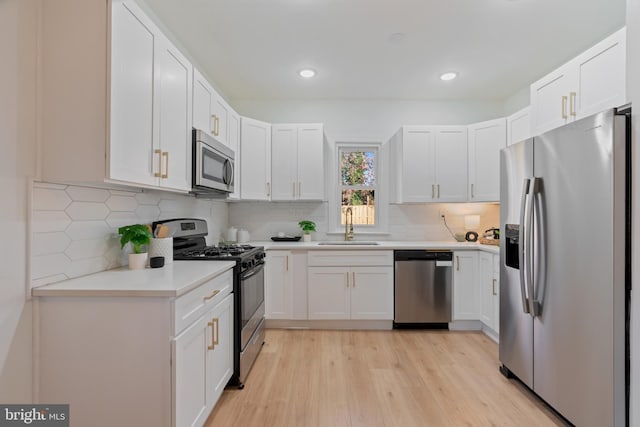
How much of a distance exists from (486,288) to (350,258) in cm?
143

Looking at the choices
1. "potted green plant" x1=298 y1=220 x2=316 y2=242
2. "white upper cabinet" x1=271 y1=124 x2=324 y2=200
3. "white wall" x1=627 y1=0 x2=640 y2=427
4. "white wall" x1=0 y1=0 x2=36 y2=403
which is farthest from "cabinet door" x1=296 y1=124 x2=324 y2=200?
"white wall" x1=627 y1=0 x2=640 y2=427

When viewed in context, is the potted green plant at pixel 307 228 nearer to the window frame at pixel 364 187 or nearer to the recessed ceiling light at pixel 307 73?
the window frame at pixel 364 187

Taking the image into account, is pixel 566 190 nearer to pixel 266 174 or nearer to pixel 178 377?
pixel 178 377

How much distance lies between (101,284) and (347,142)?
10.5 feet

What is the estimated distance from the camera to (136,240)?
1.87 metres

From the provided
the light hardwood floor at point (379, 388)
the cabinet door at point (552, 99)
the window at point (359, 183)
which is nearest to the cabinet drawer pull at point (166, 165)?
the light hardwood floor at point (379, 388)

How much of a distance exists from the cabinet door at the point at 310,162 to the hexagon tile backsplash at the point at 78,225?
5.68 ft

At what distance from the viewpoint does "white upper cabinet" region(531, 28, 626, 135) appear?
181 centimetres

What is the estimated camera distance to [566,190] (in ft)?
5.70

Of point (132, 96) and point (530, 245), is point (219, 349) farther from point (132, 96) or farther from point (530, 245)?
point (530, 245)

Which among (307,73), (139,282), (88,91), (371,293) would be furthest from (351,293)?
(88,91)

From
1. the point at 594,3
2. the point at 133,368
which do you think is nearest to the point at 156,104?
the point at 133,368

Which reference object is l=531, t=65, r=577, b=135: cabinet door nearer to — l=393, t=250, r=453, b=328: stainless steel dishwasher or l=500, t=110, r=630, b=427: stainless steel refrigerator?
l=500, t=110, r=630, b=427: stainless steel refrigerator

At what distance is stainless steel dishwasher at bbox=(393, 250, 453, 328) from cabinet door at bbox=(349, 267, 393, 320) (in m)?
0.08
